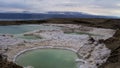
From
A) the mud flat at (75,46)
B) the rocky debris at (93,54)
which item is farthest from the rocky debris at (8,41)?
the rocky debris at (93,54)

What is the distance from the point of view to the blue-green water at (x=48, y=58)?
1331 centimetres

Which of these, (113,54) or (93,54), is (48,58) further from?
(113,54)

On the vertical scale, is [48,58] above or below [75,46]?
below

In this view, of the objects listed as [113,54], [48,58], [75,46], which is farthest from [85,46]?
[48,58]

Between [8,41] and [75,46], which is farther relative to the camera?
[8,41]

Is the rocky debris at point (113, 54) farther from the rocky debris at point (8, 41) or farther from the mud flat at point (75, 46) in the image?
the rocky debris at point (8, 41)

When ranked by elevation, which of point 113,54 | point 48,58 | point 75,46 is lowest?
point 48,58

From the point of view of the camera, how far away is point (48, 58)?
14.6 m

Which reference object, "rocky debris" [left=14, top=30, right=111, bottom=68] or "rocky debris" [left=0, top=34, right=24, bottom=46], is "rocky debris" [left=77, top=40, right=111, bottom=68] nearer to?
"rocky debris" [left=14, top=30, right=111, bottom=68]

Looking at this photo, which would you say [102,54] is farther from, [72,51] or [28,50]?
[28,50]

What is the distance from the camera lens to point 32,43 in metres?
17.8

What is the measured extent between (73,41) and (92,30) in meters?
7.30

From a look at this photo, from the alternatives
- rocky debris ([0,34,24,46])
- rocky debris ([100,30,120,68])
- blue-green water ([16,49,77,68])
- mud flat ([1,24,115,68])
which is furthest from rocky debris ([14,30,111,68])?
rocky debris ([0,34,24,46])

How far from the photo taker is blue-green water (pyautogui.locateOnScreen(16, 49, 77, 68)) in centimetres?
1331
